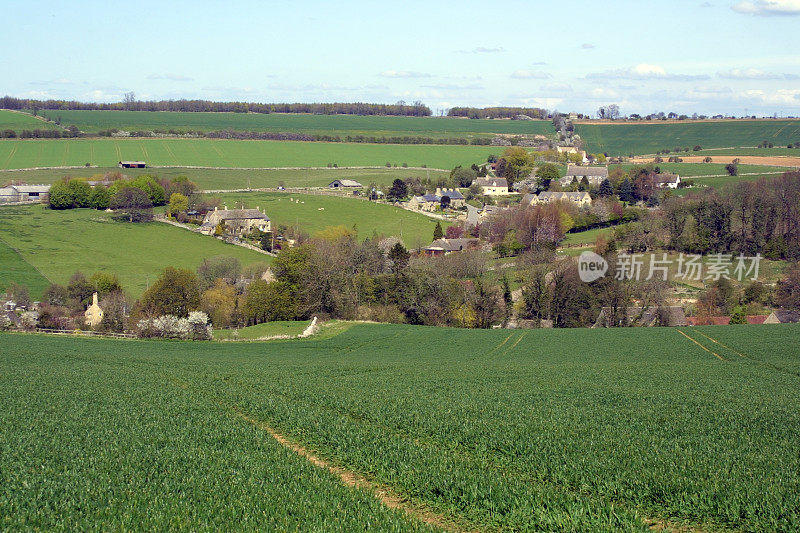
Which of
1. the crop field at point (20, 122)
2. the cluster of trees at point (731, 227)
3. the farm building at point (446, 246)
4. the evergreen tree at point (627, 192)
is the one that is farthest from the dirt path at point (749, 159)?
the crop field at point (20, 122)

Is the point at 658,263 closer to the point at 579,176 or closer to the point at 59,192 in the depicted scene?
the point at 579,176

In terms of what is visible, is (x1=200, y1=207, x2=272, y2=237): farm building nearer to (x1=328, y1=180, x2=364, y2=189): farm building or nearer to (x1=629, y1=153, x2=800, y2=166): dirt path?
(x1=328, y1=180, x2=364, y2=189): farm building

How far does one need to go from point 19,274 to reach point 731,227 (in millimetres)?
74802

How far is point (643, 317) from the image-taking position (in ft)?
182

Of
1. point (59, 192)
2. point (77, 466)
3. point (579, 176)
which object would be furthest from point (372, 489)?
point (579, 176)

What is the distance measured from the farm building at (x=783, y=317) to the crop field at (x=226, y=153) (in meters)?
104

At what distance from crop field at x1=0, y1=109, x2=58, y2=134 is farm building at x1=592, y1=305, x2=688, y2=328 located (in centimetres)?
15672

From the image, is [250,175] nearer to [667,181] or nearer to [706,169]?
[667,181]

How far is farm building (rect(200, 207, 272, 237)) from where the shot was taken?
88.3m

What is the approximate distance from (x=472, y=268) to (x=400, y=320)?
11.3 meters

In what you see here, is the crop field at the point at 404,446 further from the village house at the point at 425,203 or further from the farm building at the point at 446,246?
the village house at the point at 425,203

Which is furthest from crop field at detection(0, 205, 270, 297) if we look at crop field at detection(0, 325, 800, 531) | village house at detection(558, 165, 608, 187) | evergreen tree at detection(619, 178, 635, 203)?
village house at detection(558, 165, 608, 187)

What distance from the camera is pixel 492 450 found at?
46.5 feet

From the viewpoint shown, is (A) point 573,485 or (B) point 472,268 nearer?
(A) point 573,485
